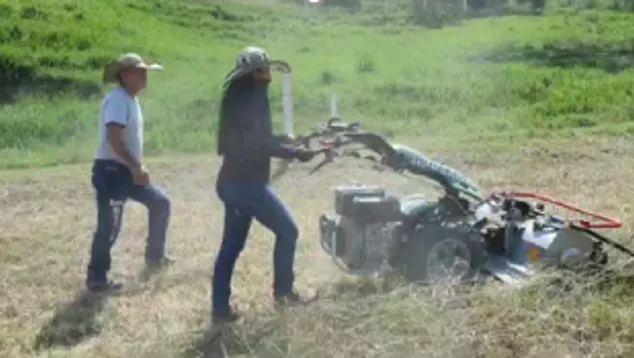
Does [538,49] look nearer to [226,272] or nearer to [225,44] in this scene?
[225,44]

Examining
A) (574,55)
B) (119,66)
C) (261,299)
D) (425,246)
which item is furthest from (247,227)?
(574,55)

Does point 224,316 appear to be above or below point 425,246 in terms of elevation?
below

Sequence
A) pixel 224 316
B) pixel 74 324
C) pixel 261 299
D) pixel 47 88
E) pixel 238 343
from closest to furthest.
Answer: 1. pixel 238 343
2. pixel 224 316
3. pixel 74 324
4. pixel 261 299
5. pixel 47 88

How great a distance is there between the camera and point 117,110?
22.6ft

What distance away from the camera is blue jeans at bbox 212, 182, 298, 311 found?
20.0 ft

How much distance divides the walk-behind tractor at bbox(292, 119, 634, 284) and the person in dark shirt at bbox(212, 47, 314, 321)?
1.14 ft

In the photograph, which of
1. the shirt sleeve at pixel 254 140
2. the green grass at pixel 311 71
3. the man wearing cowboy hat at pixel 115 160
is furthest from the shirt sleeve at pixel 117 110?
the green grass at pixel 311 71

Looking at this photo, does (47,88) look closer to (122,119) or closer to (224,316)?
(122,119)

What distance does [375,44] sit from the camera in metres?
27.3

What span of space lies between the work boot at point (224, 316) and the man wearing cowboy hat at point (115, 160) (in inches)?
45.5

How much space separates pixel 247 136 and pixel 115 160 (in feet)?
4.54

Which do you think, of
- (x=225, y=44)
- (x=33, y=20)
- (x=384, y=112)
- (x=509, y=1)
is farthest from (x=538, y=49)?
(x=509, y=1)

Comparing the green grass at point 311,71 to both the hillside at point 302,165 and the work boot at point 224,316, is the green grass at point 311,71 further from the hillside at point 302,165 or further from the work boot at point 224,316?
the work boot at point 224,316

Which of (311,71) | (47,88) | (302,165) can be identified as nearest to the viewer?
(302,165)
